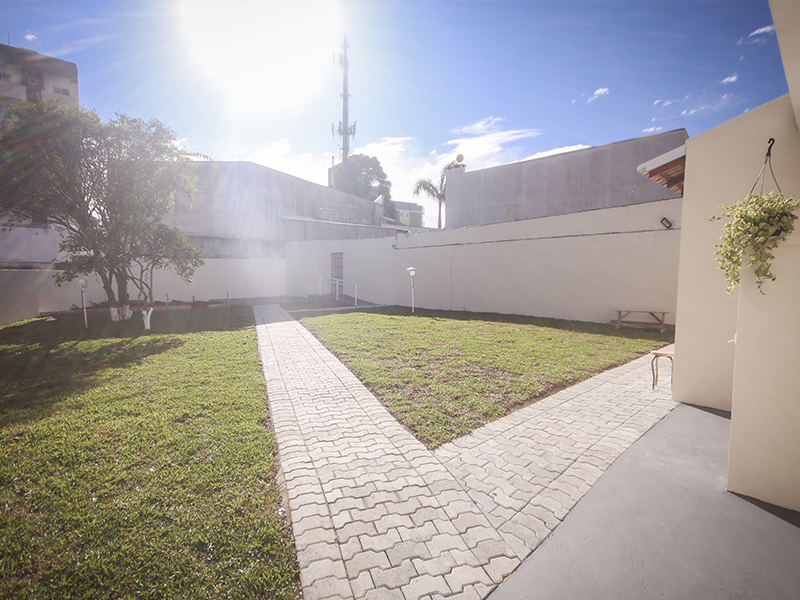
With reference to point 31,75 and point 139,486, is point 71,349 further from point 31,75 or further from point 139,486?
point 31,75

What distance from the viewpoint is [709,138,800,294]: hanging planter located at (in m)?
2.19

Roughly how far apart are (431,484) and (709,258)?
4.09m

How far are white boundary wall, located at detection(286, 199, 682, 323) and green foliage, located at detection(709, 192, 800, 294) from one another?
26.5ft

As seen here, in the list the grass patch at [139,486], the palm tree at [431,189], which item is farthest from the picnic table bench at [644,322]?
the palm tree at [431,189]

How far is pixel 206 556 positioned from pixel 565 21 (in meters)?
9.23

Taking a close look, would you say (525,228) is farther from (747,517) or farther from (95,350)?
(95,350)

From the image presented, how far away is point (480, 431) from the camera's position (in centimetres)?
355

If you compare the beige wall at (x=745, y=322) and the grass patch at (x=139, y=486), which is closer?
the grass patch at (x=139, y=486)

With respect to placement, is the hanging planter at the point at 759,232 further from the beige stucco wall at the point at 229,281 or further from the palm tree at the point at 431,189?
the palm tree at the point at 431,189

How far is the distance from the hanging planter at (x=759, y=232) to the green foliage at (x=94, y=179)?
1234cm

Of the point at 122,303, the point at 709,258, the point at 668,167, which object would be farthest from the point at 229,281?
the point at 709,258

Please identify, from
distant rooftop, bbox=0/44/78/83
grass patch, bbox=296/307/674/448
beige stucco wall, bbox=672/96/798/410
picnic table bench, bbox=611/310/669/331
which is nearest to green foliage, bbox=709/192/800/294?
beige stucco wall, bbox=672/96/798/410

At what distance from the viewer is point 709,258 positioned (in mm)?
3936

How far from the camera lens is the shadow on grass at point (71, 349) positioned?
4.67 m
